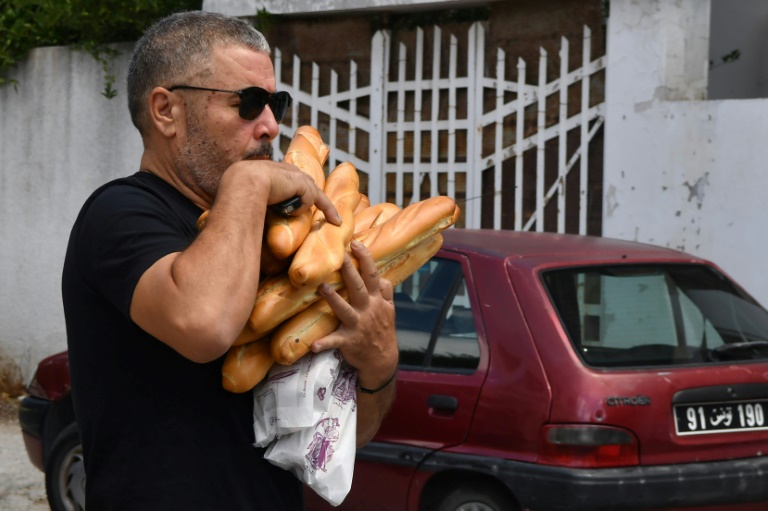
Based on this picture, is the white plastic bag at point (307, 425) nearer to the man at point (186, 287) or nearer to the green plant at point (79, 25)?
the man at point (186, 287)

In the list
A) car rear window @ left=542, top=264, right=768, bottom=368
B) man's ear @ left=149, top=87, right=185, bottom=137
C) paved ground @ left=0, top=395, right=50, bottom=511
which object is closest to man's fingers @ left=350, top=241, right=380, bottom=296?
man's ear @ left=149, top=87, right=185, bottom=137

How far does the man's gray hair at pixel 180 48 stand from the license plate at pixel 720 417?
2931 mm

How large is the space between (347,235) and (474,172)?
20.7 ft

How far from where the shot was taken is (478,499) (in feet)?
16.0

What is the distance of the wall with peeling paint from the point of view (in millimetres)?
7383

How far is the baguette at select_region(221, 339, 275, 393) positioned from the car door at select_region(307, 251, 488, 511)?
2813mm

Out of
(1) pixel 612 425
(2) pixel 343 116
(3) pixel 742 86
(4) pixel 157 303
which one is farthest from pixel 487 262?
(3) pixel 742 86

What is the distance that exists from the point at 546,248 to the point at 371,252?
2995 mm

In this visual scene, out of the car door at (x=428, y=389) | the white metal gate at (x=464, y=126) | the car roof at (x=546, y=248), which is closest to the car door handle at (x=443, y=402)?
the car door at (x=428, y=389)

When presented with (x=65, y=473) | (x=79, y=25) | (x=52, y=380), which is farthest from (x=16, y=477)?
(x=79, y=25)

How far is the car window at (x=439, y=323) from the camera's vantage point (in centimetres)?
509

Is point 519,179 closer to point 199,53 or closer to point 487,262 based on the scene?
point 487,262

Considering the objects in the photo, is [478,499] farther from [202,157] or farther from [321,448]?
[202,157]

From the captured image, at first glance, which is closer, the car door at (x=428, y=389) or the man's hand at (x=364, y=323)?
the man's hand at (x=364, y=323)
